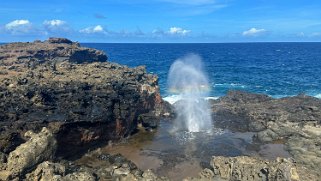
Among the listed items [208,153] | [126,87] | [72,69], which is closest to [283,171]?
[208,153]

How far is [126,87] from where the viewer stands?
113ft

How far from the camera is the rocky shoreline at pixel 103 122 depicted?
19828 millimetres

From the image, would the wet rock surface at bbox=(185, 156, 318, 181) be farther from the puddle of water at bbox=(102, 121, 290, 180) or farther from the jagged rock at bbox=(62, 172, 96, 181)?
the jagged rock at bbox=(62, 172, 96, 181)

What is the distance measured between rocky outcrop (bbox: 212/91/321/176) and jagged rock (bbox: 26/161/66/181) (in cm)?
1472

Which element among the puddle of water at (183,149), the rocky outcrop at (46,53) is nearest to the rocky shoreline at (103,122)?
the puddle of water at (183,149)

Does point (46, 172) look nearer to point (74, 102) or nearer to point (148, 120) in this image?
point (74, 102)

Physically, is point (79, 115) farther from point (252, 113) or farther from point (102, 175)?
point (252, 113)

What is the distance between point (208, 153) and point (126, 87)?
10.5m

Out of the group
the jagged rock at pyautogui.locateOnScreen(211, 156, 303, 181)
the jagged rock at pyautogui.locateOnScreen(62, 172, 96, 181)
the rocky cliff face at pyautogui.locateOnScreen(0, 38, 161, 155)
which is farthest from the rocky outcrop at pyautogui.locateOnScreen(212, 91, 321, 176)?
the jagged rock at pyautogui.locateOnScreen(62, 172, 96, 181)

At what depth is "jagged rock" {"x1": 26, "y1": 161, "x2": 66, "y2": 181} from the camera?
18.3m

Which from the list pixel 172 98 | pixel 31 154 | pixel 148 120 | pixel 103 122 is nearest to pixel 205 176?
pixel 31 154

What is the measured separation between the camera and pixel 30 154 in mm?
19766

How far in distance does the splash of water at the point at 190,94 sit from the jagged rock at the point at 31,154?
1504 centimetres

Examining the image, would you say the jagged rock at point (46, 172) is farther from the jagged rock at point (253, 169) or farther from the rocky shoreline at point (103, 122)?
the jagged rock at point (253, 169)
